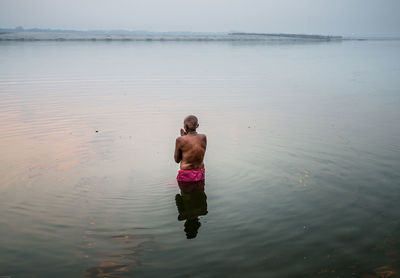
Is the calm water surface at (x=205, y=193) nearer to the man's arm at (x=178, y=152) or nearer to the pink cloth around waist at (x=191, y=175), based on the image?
the pink cloth around waist at (x=191, y=175)

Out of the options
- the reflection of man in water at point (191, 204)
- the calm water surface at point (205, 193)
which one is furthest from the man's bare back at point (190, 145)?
the calm water surface at point (205, 193)

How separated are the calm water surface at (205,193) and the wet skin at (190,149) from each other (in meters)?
0.58

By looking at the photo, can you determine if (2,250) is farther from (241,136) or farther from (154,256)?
(241,136)

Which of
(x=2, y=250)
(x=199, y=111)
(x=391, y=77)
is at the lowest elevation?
(x=2, y=250)

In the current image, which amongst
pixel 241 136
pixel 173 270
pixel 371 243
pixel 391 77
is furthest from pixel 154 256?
pixel 391 77

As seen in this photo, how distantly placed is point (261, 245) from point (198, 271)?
1155 mm

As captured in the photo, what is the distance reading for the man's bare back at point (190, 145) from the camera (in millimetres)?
7120

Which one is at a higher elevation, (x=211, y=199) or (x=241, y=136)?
(x=241, y=136)

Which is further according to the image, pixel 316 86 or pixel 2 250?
pixel 316 86

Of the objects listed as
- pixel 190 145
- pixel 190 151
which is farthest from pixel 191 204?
pixel 190 145

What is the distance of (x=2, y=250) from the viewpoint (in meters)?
5.33

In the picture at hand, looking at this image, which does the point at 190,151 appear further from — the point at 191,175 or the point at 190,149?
the point at 191,175

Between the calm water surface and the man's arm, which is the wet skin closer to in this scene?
the man's arm

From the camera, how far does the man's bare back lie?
7120 millimetres
